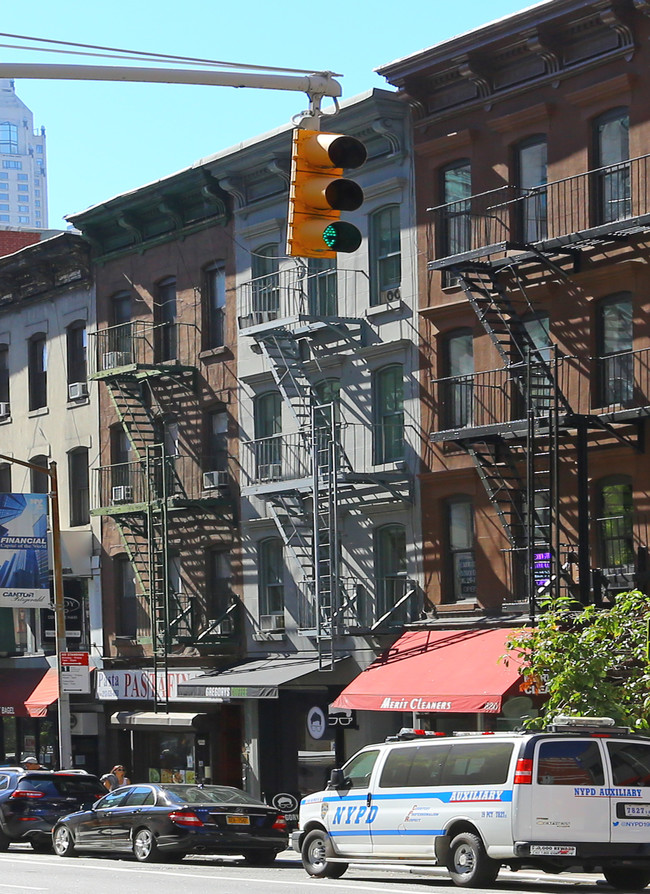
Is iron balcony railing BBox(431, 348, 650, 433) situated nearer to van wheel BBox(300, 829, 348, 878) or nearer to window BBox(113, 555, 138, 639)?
van wheel BBox(300, 829, 348, 878)

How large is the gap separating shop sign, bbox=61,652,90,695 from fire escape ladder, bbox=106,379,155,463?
22.0 feet

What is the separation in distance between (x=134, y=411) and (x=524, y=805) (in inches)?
894

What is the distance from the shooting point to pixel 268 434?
116 feet

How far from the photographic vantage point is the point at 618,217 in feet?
91.5

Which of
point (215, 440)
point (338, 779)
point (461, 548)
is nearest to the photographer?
point (338, 779)

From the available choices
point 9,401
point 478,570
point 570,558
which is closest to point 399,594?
point 478,570

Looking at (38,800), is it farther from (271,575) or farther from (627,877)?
(627,877)

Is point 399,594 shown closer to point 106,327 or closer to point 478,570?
point 478,570

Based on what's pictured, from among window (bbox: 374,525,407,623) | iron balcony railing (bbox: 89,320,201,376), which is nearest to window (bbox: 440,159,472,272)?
window (bbox: 374,525,407,623)

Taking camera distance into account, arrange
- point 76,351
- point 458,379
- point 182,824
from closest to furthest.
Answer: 1. point 182,824
2. point 458,379
3. point 76,351

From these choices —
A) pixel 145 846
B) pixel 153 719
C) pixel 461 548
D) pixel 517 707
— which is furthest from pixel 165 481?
pixel 145 846

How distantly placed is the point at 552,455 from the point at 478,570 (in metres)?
3.76

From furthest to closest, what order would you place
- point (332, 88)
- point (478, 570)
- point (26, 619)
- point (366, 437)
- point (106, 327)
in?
1. point (26, 619)
2. point (106, 327)
3. point (366, 437)
4. point (478, 570)
5. point (332, 88)

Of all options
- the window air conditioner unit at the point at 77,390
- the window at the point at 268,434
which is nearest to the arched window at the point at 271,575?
the window at the point at 268,434
